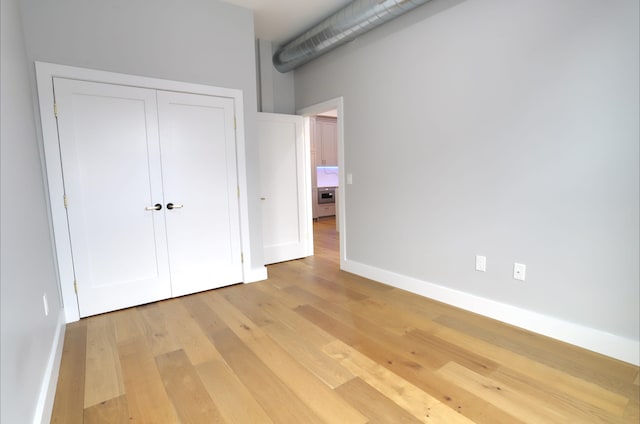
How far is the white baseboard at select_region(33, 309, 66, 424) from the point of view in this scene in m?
1.55

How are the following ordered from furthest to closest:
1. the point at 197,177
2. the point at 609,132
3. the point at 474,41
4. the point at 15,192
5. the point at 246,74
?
the point at 246,74 → the point at 197,177 → the point at 474,41 → the point at 609,132 → the point at 15,192

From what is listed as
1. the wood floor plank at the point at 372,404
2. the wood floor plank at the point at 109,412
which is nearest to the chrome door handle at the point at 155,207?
the wood floor plank at the point at 109,412

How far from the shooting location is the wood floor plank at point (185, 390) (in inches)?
64.8

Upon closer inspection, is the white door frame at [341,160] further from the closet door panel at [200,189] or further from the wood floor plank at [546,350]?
the wood floor plank at [546,350]

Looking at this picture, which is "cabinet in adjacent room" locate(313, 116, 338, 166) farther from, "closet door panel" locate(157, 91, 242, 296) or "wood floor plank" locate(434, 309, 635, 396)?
"wood floor plank" locate(434, 309, 635, 396)

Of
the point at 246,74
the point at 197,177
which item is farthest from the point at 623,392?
the point at 246,74

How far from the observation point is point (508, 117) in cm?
245

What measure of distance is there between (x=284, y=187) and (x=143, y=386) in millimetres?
2998

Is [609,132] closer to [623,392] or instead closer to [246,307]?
[623,392]

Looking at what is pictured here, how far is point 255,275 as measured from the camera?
3742mm

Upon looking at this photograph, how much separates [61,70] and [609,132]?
397cm

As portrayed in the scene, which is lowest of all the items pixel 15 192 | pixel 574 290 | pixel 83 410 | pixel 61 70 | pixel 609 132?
pixel 83 410

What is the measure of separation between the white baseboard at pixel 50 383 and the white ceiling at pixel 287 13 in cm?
335

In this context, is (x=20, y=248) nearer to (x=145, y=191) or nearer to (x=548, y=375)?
(x=145, y=191)
